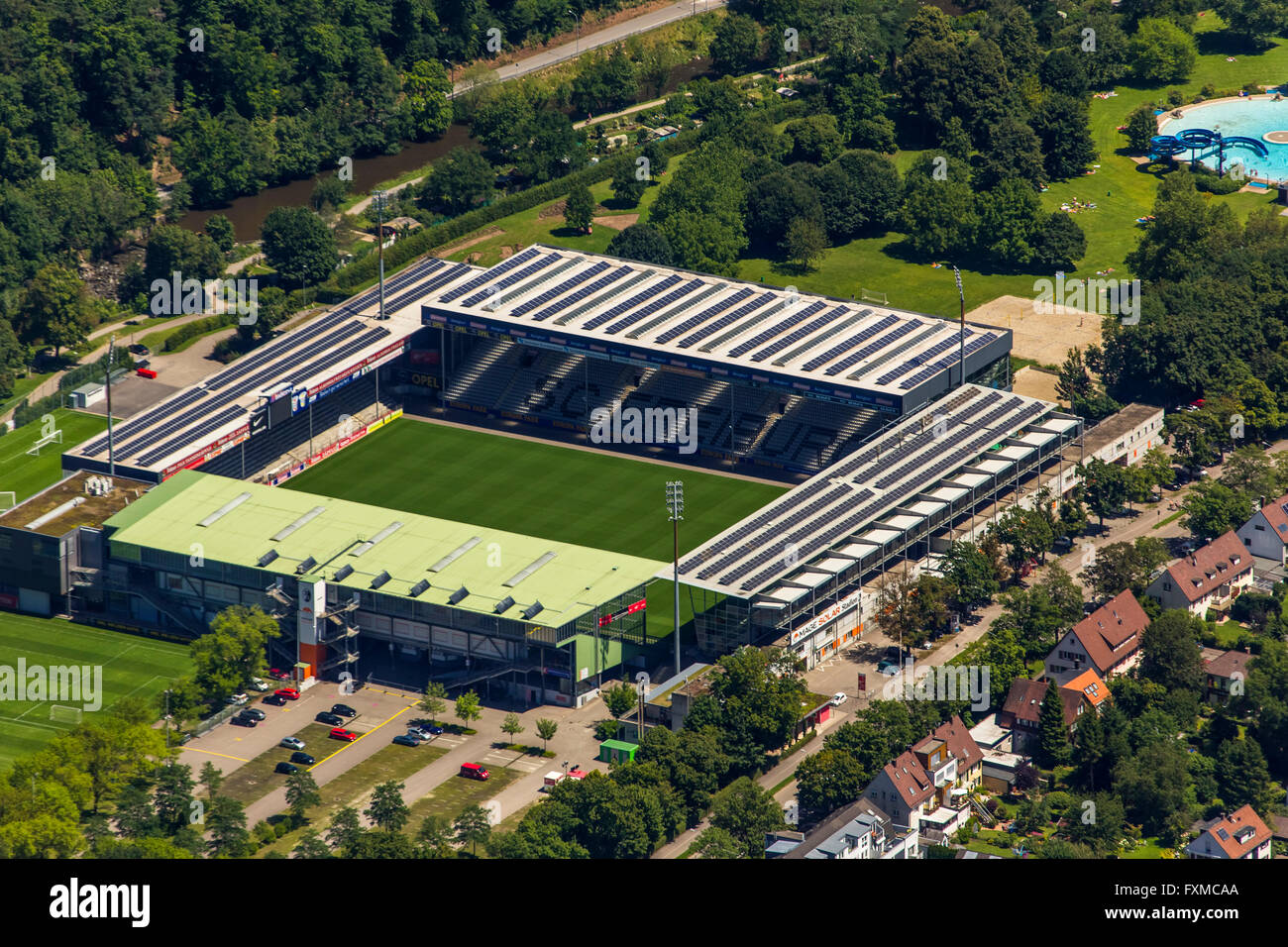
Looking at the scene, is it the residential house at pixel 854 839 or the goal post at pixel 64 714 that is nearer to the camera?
the residential house at pixel 854 839

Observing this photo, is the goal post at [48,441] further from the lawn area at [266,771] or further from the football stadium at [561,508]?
the lawn area at [266,771]

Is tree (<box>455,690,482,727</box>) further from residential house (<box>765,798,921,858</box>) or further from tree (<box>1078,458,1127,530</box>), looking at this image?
tree (<box>1078,458,1127,530</box>)

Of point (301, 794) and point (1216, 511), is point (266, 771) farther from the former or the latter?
point (1216, 511)

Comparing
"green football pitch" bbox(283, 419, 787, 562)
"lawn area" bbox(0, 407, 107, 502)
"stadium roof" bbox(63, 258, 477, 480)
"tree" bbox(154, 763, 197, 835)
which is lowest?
"tree" bbox(154, 763, 197, 835)

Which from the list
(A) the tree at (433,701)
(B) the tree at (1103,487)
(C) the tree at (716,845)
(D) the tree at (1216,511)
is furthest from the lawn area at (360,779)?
(D) the tree at (1216,511)

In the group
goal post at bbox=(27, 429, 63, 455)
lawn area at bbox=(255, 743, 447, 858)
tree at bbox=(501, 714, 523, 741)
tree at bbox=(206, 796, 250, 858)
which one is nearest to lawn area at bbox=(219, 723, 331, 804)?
lawn area at bbox=(255, 743, 447, 858)

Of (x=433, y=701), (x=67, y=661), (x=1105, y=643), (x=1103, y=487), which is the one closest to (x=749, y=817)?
(x=433, y=701)
